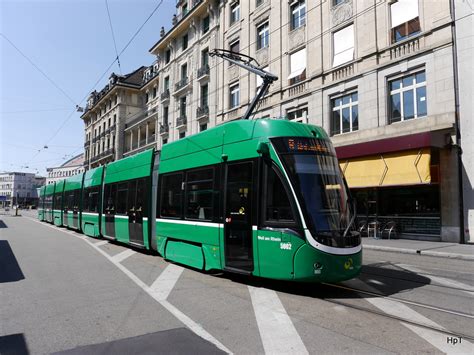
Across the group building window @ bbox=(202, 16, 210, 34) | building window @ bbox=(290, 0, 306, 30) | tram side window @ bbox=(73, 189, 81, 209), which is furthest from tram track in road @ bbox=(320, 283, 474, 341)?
building window @ bbox=(202, 16, 210, 34)

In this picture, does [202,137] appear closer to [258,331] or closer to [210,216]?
[210,216]

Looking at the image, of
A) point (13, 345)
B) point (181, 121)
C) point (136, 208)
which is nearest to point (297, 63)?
point (181, 121)

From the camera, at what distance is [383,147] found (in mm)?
17562

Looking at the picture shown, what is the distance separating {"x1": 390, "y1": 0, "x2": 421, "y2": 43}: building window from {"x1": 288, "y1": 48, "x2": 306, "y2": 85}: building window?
5886 millimetres

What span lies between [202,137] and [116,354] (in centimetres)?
578

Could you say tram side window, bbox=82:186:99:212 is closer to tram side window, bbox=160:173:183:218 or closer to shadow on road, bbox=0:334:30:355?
tram side window, bbox=160:173:183:218

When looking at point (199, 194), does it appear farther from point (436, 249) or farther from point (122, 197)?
point (436, 249)

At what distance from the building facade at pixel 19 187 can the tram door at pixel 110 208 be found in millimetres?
103161

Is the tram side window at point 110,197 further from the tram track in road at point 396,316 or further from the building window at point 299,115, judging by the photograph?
the building window at point 299,115

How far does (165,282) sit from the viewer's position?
800 centimetres

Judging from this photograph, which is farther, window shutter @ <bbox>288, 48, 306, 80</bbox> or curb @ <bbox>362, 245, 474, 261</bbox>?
window shutter @ <bbox>288, 48, 306, 80</bbox>

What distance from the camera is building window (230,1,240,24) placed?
3001 cm

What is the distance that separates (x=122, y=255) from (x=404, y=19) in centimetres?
1607

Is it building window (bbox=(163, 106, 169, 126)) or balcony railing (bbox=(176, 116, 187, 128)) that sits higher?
building window (bbox=(163, 106, 169, 126))
